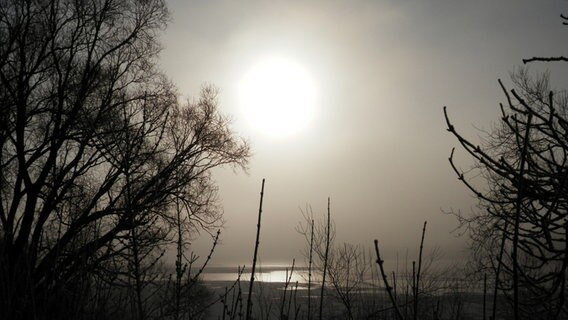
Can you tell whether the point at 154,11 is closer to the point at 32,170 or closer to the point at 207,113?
the point at 207,113

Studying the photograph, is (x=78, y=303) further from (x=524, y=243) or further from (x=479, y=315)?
(x=479, y=315)

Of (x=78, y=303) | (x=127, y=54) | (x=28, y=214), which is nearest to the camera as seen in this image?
(x=78, y=303)

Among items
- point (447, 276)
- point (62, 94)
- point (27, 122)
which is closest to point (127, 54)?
point (62, 94)

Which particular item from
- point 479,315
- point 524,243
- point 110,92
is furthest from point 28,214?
point 479,315

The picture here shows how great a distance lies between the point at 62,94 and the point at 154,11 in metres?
4.10

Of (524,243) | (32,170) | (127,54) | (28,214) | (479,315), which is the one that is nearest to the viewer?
(524,243)

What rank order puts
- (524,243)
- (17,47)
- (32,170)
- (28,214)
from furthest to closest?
(32,170) < (17,47) < (28,214) < (524,243)

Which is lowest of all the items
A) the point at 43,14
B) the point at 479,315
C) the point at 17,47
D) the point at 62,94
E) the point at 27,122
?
the point at 479,315

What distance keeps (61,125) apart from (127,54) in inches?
122

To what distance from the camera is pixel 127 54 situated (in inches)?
531

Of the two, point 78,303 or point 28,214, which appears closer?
point 78,303

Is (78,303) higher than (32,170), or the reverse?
(32,170)

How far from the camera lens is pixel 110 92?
1241 cm

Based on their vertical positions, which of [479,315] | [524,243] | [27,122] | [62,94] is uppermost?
[62,94]
